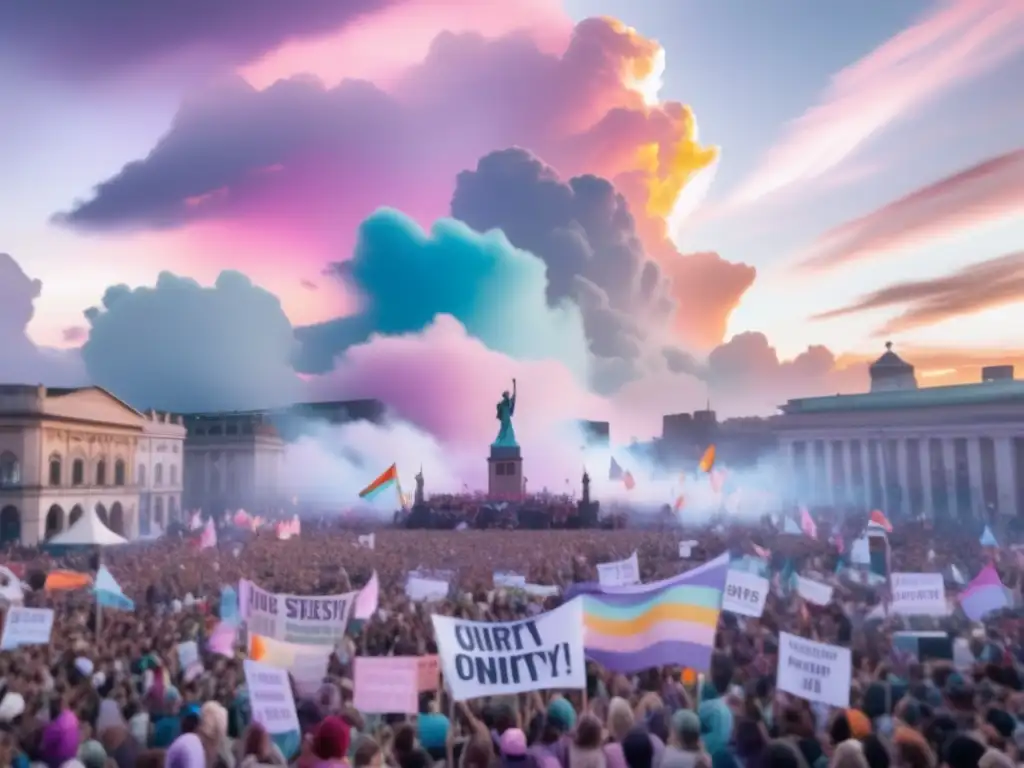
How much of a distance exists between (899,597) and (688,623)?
235 inches

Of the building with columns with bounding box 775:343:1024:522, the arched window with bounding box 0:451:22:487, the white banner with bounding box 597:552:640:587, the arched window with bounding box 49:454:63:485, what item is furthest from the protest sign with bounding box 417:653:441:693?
the arched window with bounding box 49:454:63:485

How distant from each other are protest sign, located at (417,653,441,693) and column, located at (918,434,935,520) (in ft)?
198

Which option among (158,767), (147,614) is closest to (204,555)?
(147,614)

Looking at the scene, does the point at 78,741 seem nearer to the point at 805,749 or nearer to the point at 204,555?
the point at 805,749

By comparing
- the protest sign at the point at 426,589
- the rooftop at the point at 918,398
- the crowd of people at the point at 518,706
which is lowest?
the crowd of people at the point at 518,706

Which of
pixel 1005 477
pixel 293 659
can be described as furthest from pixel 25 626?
pixel 1005 477

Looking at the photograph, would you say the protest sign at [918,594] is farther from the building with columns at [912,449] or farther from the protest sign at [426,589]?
the building with columns at [912,449]

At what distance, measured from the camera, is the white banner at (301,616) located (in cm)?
1267

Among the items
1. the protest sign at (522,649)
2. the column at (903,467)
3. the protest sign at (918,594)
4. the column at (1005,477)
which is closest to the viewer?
the protest sign at (522,649)

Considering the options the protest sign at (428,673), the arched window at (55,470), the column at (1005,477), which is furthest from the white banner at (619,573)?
the arched window at (55,470)

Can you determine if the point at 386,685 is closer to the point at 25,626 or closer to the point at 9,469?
the point at 25,626

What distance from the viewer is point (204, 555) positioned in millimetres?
31109

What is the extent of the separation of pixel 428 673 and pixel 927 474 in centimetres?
6189

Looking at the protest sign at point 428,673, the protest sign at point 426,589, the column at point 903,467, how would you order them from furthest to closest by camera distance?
the column at point 903,467 < the protest sign at point 426,589 < the protest sign at point 428,673
